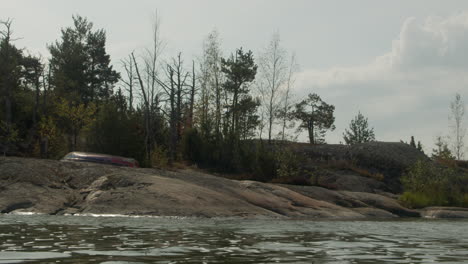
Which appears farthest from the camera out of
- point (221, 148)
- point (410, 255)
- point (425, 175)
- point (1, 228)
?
point (221, 148)

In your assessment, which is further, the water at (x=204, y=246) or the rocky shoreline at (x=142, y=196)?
the rocky shoreline at (x=142, y=196)

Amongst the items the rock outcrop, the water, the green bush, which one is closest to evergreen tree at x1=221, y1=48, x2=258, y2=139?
the rock outcrop

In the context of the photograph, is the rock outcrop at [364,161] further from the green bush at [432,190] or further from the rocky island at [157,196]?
the rocky island at [157,196]

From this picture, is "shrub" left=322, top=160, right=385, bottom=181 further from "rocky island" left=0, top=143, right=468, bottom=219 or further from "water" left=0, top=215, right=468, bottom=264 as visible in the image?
"water" left=0, top=215, right=468, bottom=264

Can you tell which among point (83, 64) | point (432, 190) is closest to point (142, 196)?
point (432, 190)

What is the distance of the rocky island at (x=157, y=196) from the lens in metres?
13.7

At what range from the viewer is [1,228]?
8.75 meters

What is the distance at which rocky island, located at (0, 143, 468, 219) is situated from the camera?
13.7 meters

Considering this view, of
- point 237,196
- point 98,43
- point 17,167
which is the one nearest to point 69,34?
point 98,43

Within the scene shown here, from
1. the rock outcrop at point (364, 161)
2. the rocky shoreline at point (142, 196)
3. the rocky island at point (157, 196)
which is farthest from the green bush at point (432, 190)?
the rock outcrop at point (364, 161)

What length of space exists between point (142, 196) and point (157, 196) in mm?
453

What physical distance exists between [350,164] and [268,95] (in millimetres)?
8090

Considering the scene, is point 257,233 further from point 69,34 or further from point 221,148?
point 69,34

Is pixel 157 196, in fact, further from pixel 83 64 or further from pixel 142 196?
pixel 83 64
